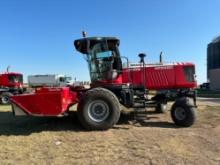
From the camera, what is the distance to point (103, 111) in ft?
33.3

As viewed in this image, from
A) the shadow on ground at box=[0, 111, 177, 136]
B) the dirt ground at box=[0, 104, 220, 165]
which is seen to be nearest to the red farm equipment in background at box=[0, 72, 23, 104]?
the shadow on ground at box=[0, 111, 177, 136]

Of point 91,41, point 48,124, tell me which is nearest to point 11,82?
point 48,124

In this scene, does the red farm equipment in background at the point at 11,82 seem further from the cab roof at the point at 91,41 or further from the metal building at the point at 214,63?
the metal building at the point at 214,63

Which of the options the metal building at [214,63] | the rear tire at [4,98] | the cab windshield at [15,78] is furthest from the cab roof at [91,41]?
the metal building at [214,63]

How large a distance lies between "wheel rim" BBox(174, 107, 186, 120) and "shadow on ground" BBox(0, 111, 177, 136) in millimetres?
352

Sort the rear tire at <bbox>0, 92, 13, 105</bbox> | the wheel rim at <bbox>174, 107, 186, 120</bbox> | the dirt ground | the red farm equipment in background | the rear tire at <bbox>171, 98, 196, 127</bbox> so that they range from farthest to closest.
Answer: the red farm equipment in background < the rear tire at <bbox>0, 92, 13, 105</bbox> < the wheel rim at <bbox>174, 107, 186, 120</bbox> < the rear tire at <bbox>171, 98, 196, 127</bbox> < the dirt ground

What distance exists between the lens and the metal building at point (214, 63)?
54.1 meters

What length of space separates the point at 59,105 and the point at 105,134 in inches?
69.5

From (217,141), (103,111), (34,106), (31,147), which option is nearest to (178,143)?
(217,141)

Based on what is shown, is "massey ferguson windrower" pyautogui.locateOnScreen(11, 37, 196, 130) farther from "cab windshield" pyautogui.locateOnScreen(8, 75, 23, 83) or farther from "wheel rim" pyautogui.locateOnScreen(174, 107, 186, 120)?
"cab windshield" pyautogui.locateOnScreen(8, 75, 23, 83)

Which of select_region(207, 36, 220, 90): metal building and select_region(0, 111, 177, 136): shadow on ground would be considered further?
select_region(207, 36, 220, 90): metal building

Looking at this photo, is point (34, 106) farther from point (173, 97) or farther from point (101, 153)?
point (173, 97)

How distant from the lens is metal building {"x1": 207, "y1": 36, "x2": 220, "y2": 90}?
178 feet

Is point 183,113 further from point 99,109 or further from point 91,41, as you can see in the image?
point 91,41
